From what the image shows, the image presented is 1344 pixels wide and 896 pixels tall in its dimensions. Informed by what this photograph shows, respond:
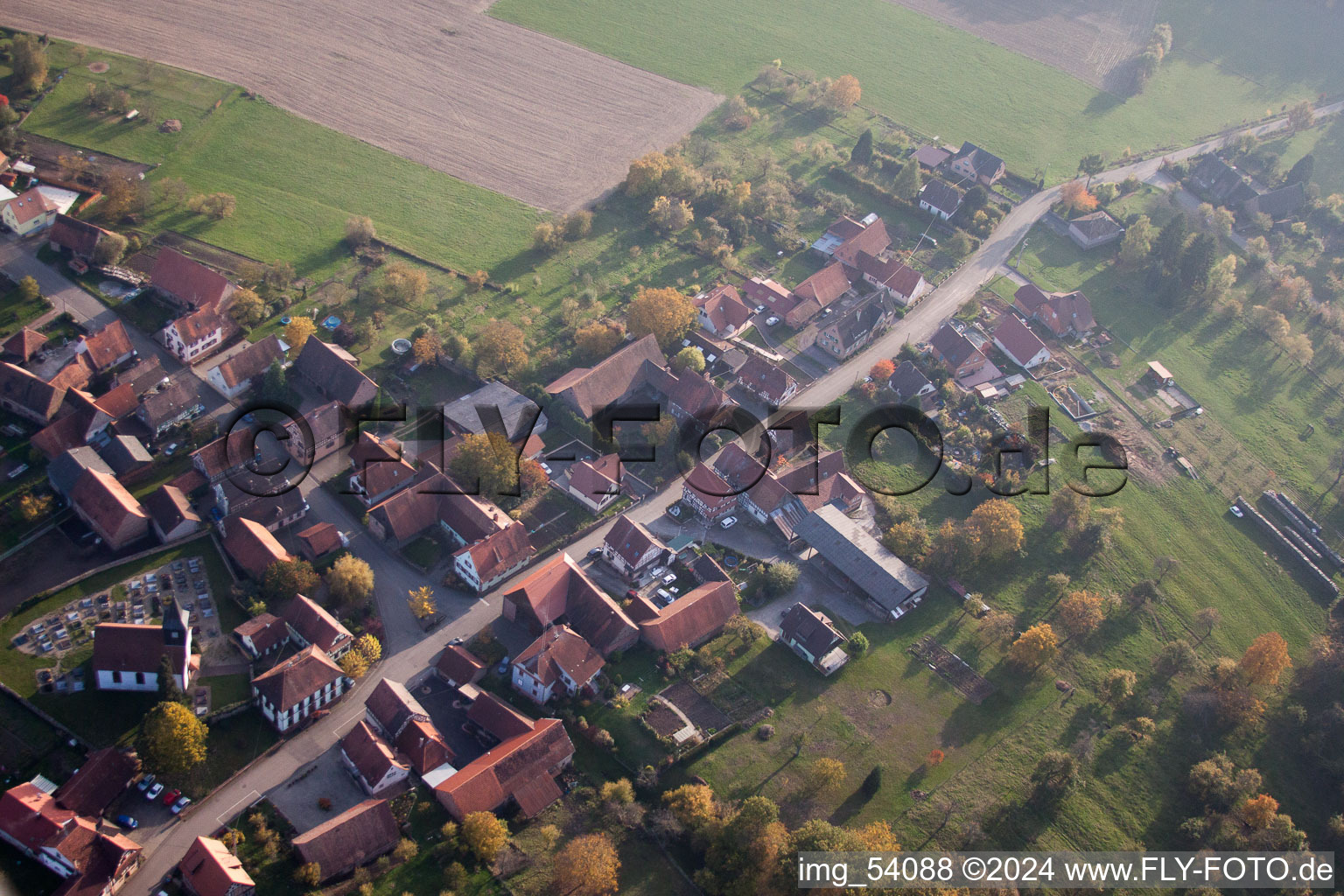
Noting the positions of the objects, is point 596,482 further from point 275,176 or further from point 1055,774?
point 275,176

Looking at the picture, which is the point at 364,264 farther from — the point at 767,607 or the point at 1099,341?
the point at 1099,341

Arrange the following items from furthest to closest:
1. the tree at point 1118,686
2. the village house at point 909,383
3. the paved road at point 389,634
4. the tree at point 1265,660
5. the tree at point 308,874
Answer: the village house at point 909,383
the tree at point 1265,660
the tree at point 1118,686
the paved road at point 389,634
the tree at point 308,874

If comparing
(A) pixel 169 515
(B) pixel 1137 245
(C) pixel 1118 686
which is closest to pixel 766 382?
(C) pixel 1118 686

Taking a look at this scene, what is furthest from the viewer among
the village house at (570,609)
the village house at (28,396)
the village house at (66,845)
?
the village house at (28,396)

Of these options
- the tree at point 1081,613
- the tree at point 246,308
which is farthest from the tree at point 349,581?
the tree at point 1081,613

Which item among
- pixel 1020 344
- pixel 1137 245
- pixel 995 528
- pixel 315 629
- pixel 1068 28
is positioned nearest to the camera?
pixel 315 629

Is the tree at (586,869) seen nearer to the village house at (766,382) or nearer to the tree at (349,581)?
the tree at (349,581)
